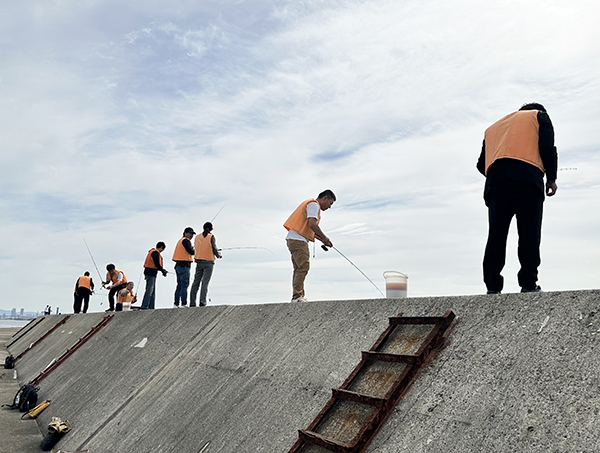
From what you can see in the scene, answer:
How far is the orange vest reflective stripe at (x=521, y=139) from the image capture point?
12.6 ft

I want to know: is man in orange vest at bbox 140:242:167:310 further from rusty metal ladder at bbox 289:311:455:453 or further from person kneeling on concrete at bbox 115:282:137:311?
rusty metal ladder at bbox 289:311:455:453

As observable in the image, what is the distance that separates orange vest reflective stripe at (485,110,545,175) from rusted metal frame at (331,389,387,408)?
2.14 metres

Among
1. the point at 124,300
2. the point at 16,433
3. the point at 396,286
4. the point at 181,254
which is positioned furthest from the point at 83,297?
the point at 396,286

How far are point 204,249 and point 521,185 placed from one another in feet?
21.0

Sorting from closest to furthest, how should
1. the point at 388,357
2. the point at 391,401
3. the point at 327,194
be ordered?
the point at 391,401
the point at 388,357
the point at 327,194

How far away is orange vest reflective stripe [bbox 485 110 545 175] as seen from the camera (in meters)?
3.83

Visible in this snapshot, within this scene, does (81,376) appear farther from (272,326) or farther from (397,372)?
(397,372)

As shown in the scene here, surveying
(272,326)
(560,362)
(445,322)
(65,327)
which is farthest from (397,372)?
(65,327)

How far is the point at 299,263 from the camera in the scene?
20.4ft

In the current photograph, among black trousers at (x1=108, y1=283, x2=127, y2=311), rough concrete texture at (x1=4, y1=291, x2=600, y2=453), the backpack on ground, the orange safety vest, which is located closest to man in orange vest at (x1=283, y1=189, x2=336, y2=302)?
rough concrete texture at (x1=4, y1=291, x2=600, y2=453)

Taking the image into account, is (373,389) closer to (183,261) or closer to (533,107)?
(533,107)

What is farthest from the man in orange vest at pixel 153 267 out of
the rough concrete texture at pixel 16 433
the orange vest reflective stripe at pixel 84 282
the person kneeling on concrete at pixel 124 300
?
the orange vest reflective stripe at pixel 84 282

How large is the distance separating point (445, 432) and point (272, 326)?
2479 millimetres

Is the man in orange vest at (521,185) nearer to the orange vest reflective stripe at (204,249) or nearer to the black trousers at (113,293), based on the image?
the orange vest reflective stripe at (204,249)
